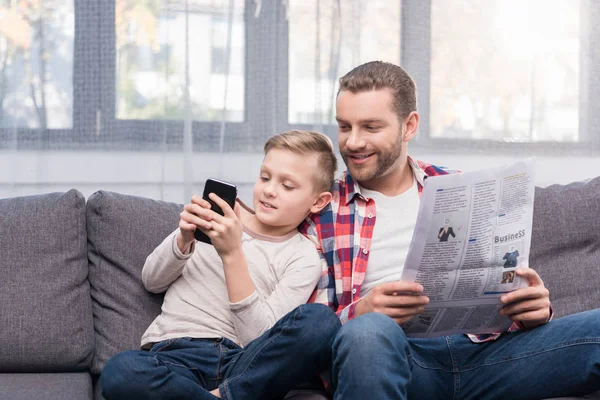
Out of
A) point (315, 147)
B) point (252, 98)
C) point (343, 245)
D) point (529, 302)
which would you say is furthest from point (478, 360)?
point (252, 98)

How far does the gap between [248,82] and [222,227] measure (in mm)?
911

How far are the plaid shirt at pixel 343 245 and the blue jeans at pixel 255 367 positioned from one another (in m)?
0.19

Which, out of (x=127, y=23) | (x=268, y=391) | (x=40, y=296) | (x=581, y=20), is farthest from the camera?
(x=581, y=20)

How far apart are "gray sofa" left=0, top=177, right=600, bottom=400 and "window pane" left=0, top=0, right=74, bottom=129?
38 centimetres

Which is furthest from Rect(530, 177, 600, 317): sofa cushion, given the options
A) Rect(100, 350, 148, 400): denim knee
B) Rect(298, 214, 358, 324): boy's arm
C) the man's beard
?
Rect(100, 350, 148, 400): denim knee

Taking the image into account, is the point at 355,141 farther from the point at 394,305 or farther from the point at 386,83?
the point at 394,305

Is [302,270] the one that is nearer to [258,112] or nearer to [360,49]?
[258,112]

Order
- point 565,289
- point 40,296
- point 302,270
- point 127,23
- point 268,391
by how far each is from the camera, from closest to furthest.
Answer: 1. point 268,391
2. point 302,270
3. point 40,296
4. point 565,289
5. point 127,23

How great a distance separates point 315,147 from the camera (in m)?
1.74

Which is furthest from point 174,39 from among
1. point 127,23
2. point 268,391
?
point 268,391

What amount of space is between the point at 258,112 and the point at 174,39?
13.3 inches

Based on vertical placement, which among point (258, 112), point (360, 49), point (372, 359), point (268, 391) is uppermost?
point (360, 49)

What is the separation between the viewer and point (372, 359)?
1312 millimetres

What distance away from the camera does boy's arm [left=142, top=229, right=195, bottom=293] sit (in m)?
1.63
